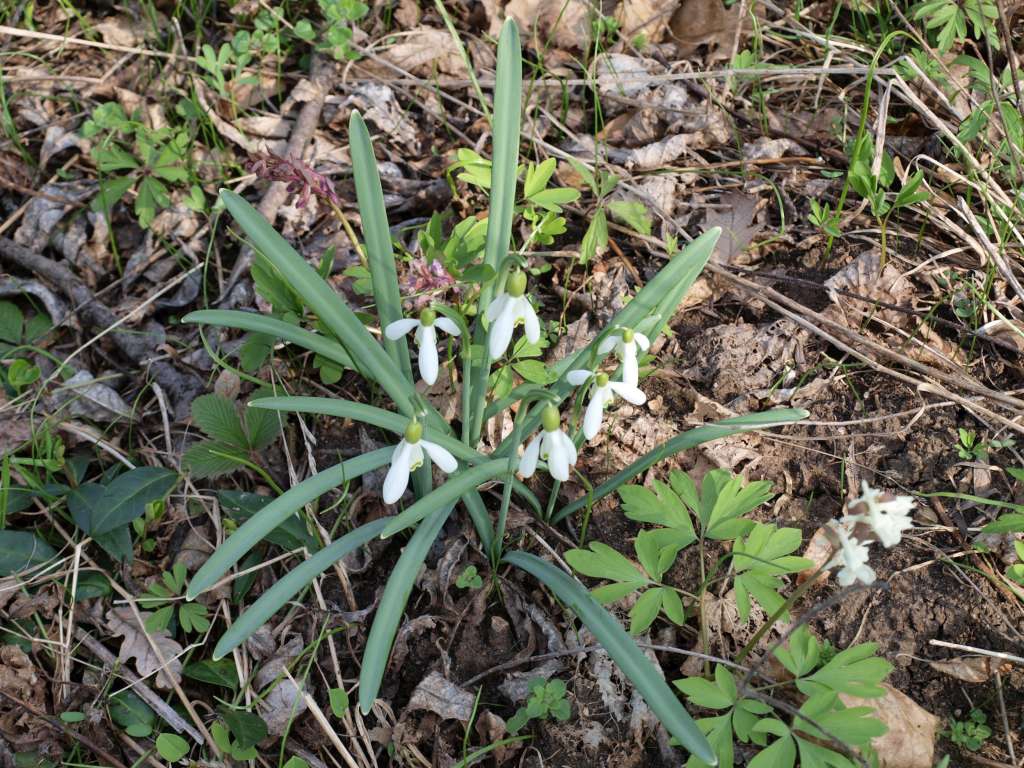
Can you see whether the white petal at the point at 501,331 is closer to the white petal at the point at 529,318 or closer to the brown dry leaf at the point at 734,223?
the white petal at the point at 529,318

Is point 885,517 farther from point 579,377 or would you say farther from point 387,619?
point 387,619

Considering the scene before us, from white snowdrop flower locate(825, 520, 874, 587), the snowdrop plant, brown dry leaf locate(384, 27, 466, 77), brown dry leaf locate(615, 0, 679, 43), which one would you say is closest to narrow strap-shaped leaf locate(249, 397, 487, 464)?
the snowdrop plant

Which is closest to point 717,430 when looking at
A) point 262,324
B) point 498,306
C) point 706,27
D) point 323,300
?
point 498,306

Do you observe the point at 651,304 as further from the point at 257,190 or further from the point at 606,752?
the point at 257,190

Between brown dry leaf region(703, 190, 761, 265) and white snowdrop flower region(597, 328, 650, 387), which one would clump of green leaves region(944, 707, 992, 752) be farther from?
brown dry leaf region(703, 190, 761, 265)

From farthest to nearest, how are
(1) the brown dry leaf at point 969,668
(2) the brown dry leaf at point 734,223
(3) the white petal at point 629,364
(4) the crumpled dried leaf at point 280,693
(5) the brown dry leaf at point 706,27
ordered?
(5) the brown dry leaf at point 706,27, (2) the brown dry leaf at point 734,223, (4) the crumpled dried leaf at point 280,693, (1) the brown dry leaf at point 969,668, (3) the white petal at point 629,364

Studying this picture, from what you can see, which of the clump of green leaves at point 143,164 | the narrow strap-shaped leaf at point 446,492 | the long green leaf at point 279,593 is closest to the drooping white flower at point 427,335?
the narrow strap-shaped leaf at point 446,492
